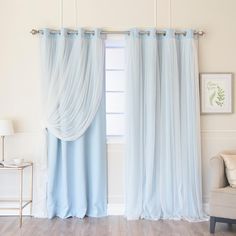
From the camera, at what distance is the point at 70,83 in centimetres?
429

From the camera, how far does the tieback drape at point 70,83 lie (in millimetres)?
4254

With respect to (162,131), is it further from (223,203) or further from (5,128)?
(5,128)

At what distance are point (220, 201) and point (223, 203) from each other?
1.4 inches

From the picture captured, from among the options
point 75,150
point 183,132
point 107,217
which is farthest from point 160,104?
point 107,217

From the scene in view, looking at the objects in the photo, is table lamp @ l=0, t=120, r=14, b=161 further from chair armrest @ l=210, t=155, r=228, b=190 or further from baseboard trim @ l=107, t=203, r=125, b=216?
chair armrest @ l=210, t=155, r=228, b=190

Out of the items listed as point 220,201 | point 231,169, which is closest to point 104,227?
point 220,201

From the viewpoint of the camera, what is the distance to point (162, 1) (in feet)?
14.7

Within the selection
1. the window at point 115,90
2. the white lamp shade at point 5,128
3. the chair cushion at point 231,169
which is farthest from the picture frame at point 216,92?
the white lamp shade at point 5,128

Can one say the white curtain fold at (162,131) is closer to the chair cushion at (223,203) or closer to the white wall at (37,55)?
the white wall at (37,55)

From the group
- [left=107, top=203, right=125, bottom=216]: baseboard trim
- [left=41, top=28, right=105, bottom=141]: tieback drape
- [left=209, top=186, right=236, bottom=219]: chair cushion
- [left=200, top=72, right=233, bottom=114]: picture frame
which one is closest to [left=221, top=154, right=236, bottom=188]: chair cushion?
[left=209, top=186, right=236, bottom=219]: chair cushion

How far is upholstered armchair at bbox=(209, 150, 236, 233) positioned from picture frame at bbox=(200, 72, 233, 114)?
2.96 ft

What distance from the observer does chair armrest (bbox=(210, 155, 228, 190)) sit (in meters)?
3.80

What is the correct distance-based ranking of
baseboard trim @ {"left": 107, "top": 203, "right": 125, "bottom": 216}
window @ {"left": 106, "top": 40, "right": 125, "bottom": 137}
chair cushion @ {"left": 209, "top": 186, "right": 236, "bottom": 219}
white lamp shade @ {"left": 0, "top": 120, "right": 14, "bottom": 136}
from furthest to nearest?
window @ {"left": 106, "top": 40, "right": 125, "bottom": 137} → baseboard trim @ {"left": 107, "top": 203, "right": 125, "bottom": 216} → white lamp shade @ {"left": 0, "top": 120, "right": 14, "bottom": 136} → chair cushion @ {"left": 209, "top": 186, "right": 236, "bottom": 219}

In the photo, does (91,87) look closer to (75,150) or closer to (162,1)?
(75,150)
